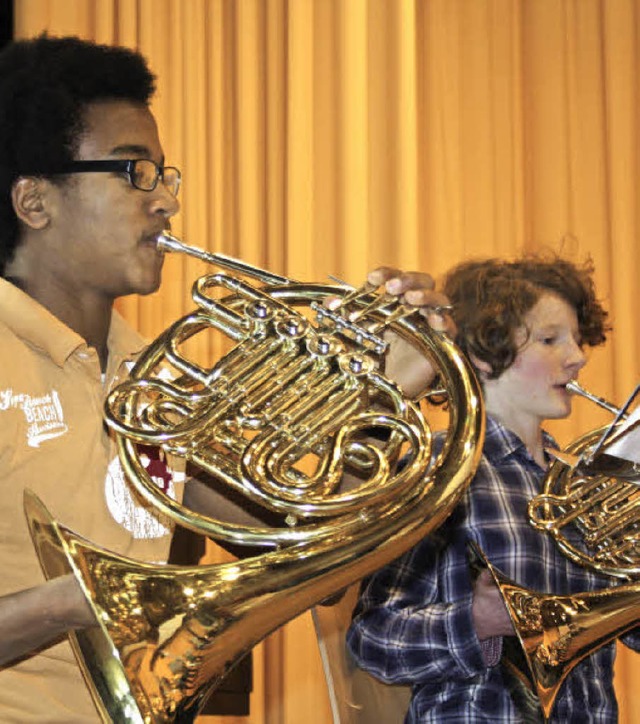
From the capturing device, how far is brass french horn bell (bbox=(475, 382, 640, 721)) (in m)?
1.78

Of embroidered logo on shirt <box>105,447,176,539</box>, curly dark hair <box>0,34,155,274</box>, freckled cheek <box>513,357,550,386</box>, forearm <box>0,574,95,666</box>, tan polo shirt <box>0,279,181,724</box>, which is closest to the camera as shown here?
forearm <box>0,574,95,666</box>

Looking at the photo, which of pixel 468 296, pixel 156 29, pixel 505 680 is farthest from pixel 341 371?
pixel 156 29

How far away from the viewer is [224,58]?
296 cm

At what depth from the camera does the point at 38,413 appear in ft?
5.34

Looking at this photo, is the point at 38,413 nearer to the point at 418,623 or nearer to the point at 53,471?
the point at 53,471

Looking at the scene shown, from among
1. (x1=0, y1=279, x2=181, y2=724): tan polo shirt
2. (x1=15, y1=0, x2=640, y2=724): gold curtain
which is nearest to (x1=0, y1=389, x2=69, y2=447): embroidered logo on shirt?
(x1=0, y1=279, x2=181, y2=724): tan polo shirt

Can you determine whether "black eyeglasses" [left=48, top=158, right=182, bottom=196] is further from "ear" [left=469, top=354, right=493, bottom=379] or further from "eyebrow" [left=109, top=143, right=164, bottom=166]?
"ear" [left=469, top=354, right=493, bottom=379]

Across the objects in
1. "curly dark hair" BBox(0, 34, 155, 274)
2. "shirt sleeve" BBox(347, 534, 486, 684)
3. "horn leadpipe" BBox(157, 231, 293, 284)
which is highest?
"curly dark hair" BBox(0, 34, 155, 274)

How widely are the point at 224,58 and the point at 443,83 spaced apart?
23.0 inches

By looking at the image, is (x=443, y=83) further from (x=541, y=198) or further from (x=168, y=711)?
(x=168, y=711)

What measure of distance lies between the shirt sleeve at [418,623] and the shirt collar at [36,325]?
22.8 inches

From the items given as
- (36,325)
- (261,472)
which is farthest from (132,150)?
(261,472)

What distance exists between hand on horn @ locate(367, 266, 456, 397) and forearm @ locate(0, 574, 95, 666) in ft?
1.73

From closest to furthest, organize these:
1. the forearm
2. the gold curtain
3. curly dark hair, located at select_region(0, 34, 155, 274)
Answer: the forearm, curly dark hair, located at select_region(0, 34, 155, 274), the gold curtain
